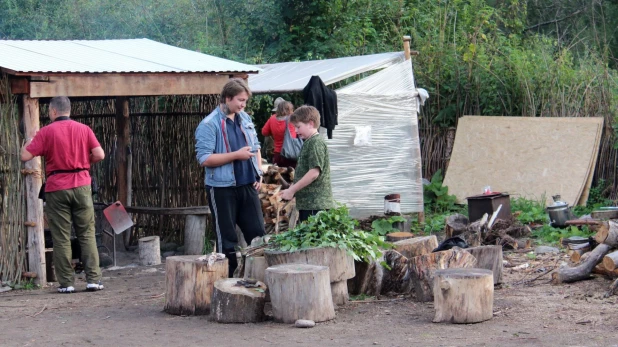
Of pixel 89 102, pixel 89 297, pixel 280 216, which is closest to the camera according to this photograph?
pixel 89 297

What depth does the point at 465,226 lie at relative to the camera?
10.5 m

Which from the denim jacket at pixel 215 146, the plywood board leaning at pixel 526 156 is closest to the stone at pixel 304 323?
the denim jacket at pixel 215 146

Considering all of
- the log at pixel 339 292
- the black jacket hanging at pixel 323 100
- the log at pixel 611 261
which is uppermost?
the black jacket hanging at pixel 323 100

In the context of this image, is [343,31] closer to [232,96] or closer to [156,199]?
[156,199]

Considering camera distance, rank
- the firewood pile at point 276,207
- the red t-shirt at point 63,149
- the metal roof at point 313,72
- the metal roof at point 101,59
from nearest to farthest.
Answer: the red t-shirt at point 63,149, the metal roof at point 101,59, the firewood pile at point 276,207, the metal roof at point 313,72

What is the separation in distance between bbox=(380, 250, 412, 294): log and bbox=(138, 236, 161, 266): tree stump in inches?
151

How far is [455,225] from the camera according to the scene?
34.6 ft

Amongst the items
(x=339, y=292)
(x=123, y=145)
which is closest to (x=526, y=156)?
(x=123, y=145)

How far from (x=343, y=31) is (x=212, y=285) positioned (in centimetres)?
1178

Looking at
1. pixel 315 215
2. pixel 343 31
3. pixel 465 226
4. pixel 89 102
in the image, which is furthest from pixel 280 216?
pixel 343 31

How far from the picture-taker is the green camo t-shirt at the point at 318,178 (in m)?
7.26

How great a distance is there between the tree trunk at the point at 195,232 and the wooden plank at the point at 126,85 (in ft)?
6.17

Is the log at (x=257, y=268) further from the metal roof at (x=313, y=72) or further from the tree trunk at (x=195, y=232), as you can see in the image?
the metal roof at (x=313, y=72)

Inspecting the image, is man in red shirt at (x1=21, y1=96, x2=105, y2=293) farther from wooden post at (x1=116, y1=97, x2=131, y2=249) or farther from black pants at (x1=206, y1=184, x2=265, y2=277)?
wooden post at (x1=116, y1=97, x2=131, y2=249)
